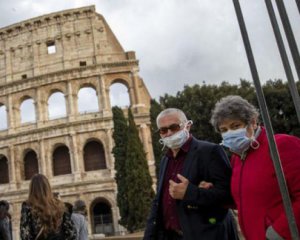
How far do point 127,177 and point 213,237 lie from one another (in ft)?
67.2

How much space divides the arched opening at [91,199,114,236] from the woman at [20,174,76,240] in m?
22.9

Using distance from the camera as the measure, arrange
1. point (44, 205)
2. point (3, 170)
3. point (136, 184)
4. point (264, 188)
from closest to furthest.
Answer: point (264, 188), point (44, 205), point (136, 184), point (3, 170)

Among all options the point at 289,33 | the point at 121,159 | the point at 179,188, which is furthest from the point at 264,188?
the point at 121,159

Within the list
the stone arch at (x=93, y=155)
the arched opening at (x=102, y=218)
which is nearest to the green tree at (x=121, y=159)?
the arched opening at (x=102, y=218)

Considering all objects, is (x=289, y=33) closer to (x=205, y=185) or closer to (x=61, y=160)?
(x=205, y=185)

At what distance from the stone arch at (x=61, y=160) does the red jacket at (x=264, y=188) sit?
26630mm

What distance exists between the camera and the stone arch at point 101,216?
2622 cm

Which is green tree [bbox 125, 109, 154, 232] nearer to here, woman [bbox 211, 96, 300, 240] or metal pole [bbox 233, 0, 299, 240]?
woman [bbox 211, 96, 300, 240]

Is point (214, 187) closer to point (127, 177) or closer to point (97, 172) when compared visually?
point (127, 177)

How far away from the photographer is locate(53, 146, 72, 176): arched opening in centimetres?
2845

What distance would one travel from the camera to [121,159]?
2373 cm

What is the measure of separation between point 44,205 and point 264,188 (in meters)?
2.15

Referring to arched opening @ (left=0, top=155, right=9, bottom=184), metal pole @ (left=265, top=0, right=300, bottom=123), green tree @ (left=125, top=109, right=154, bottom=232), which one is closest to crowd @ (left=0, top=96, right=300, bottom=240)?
metal pole @ (left=265, top=0, right=300, bottom=123)

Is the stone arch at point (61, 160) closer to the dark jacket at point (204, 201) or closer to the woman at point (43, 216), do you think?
the woman at point (43, 216)
